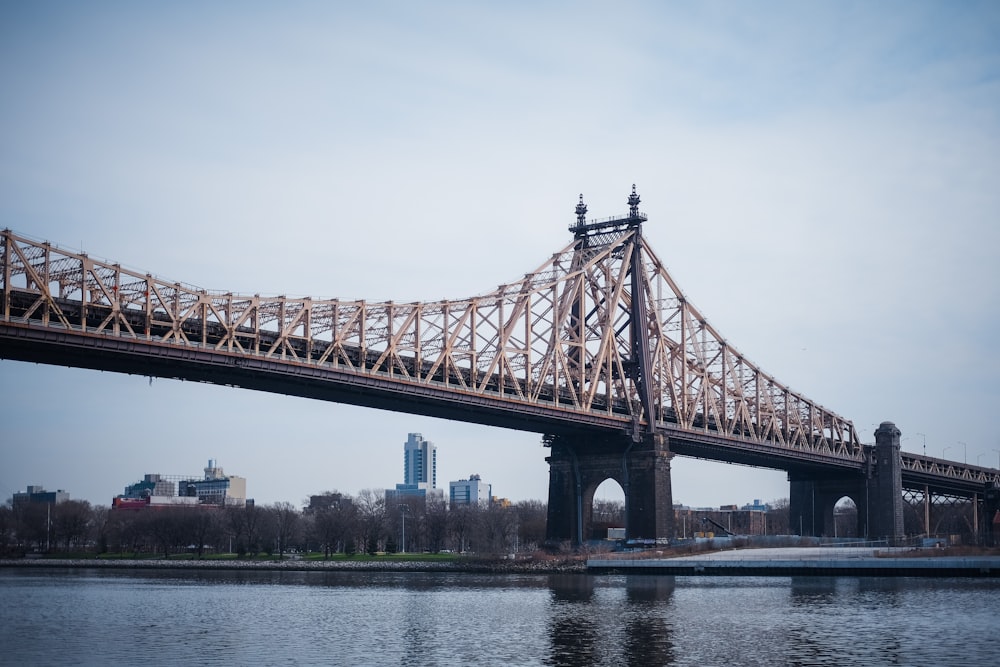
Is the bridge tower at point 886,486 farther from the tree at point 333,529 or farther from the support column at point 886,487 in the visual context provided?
the tree at point 333,529

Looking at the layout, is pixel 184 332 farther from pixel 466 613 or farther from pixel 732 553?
pixel 732 553

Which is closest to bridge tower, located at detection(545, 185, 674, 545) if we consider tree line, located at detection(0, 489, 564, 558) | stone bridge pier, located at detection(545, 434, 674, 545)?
stone bridge pier, located at detection(545, 434, 674, 545)

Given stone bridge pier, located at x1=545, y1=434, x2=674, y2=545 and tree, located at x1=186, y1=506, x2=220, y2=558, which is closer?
stone bridge pier, located at x1=545, y1=434, x2=674, y2=545

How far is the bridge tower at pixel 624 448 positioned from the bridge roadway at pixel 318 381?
1.95 meters

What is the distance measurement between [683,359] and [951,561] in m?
37.0

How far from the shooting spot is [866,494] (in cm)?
13925

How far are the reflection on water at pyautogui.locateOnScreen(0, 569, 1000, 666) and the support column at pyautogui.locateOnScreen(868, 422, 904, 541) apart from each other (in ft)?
195

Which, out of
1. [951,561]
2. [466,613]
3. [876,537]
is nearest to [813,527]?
[876,537]

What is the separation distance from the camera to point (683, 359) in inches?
4345

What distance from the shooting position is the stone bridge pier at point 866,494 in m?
136

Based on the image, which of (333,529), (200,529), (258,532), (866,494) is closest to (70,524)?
(200,529)

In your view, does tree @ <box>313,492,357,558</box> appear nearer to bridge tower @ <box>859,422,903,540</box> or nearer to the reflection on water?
the reflection on water

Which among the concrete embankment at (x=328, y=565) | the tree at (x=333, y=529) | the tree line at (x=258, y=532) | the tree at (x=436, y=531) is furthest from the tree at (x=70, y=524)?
the tree at (x=436, y=531)

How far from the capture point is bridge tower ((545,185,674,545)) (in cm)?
10012
